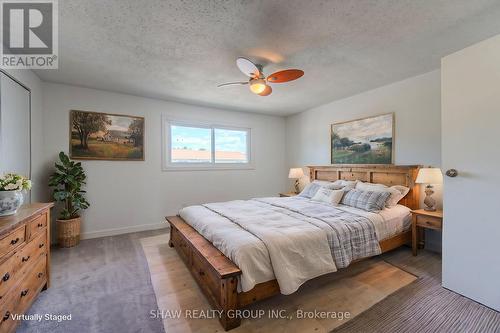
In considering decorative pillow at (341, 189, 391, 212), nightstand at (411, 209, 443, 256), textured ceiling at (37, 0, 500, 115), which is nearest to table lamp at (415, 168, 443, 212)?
nightstand at (411, 209, 443, 256)

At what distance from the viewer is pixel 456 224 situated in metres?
2.17

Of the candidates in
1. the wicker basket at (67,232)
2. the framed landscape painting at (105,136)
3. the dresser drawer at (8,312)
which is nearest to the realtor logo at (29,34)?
the framed landscape painting at (105,136)

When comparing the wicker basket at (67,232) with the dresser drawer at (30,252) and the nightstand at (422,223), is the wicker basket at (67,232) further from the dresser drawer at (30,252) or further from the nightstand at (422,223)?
the nightstand at (422,223)

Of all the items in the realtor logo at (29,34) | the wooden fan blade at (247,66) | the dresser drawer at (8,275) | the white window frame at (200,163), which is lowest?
the dresser drawer at (8,275)

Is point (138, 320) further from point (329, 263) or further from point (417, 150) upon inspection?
point (417, 150)

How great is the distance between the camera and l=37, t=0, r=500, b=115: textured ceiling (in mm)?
1787

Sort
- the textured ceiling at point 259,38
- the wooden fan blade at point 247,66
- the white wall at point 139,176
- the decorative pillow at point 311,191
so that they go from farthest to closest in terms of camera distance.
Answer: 1. the decorative pillow at point 311,191
2. the white wall at point 139,176
3. the wooden fan blade at point 247,66
4. the textured ceiling at point 259,38

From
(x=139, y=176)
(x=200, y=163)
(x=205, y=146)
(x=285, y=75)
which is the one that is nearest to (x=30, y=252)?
(x=139, y=176)

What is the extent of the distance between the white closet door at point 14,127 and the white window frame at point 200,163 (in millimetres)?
1926

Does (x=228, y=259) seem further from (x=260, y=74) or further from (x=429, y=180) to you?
(x=429, y=180)

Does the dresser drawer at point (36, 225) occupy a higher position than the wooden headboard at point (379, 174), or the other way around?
the wooden headboard at point (379, 174)

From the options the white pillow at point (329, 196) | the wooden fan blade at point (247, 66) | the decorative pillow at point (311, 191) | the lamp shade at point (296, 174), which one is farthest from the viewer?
the lamp shade at point (296, 174)

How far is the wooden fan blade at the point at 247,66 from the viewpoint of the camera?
2.21 metres

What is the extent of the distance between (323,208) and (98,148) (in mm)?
3900
